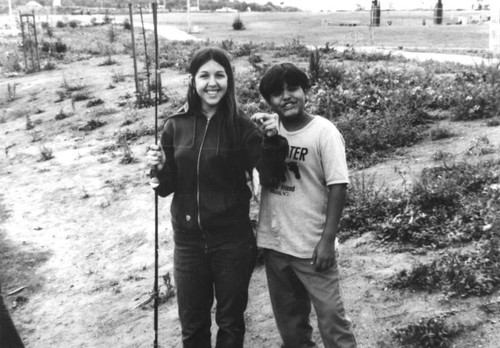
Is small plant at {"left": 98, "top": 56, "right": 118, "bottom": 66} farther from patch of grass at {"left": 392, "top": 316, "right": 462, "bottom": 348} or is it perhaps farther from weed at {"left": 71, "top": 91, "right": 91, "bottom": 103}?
patch of grass at {"left": 392, "top": 316, "right": 462, "bottom": 348}

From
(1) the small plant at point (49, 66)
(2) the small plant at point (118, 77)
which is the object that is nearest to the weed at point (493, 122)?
(2) the small plant at point (118, 77)

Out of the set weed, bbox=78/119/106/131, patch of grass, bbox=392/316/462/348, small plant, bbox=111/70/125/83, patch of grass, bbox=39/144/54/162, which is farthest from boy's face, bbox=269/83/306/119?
small plant, bbox=111/70/125/83

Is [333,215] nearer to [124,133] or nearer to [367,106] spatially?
[367,106]

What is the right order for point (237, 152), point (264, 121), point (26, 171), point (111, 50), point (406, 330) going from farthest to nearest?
point (111, 50) → point (26, 171) → point (406, 330) → point (237, 152) → point (264, 121)

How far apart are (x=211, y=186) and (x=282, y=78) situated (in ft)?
2.30

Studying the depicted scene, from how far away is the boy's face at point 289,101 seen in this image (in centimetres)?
300

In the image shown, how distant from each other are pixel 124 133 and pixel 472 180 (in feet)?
20.1

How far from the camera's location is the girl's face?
306 cm

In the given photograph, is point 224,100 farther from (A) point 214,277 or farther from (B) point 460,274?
(B) point 460,274

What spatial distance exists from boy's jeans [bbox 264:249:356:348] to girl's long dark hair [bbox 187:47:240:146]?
2.30 ft

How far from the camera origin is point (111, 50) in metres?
19.3

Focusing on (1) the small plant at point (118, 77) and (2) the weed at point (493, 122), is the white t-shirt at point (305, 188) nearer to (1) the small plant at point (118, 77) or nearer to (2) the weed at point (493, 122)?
(2) the weed at point (493, 122)

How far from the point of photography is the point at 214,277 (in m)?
3.16

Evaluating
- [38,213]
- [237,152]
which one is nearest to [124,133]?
[38,213]
